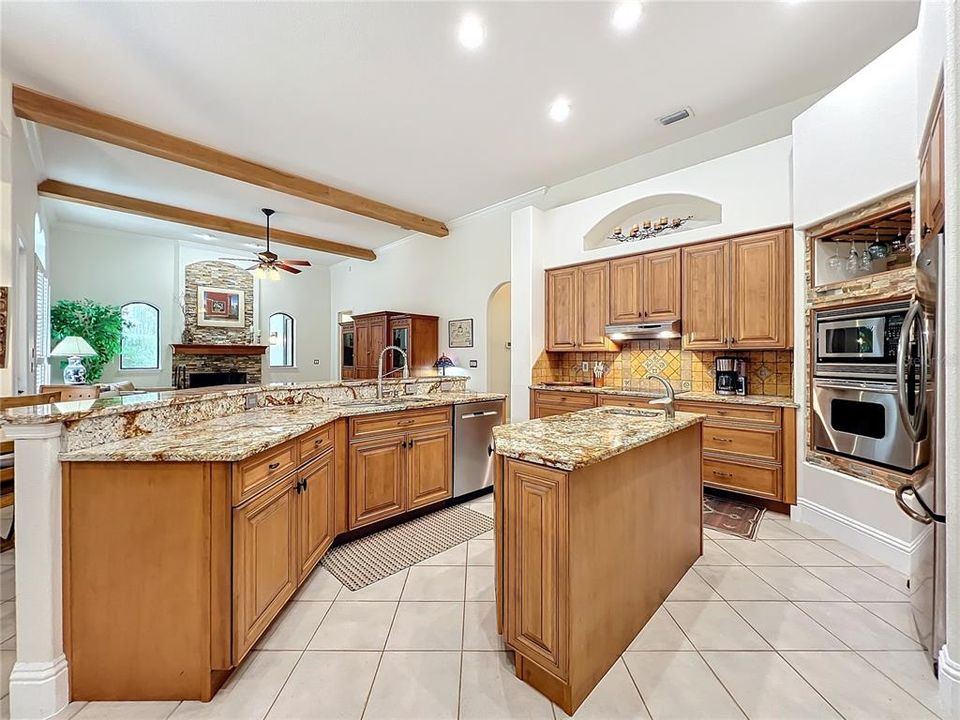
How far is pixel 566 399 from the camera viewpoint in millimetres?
4590

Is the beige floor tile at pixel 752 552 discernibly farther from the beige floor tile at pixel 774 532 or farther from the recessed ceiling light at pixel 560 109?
the recessed ceiling light at pixel 560 109

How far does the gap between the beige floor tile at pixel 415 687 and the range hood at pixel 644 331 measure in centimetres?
335

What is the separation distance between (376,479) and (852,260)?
3.84 m

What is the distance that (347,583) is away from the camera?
7.56 feet

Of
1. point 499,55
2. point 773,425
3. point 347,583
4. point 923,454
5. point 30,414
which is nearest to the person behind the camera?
point 30,414

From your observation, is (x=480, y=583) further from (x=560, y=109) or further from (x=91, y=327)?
(x=91, y=327)

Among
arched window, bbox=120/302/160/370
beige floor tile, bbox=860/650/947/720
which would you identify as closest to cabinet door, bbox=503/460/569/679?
beige floor tile, bbox=860/650/947/720

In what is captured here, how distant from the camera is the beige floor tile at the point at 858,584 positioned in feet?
6.98

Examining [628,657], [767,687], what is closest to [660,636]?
[628,657]

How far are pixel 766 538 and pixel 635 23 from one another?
141 inches

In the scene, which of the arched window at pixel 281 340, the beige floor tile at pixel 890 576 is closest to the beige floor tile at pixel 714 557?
the beige floor tile at pixel 890 576

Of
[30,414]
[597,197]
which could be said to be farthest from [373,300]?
[30,414]

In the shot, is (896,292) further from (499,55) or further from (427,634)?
(427,634)

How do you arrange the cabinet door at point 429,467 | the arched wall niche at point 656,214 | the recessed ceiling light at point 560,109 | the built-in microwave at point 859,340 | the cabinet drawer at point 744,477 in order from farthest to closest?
the arched wall niche at point 656,214 → the recessed ceiling light at point 560,109 → the cabinet drawer at point 744,477 → the cabinet door at point 429,467 → the built-in microwave at point 859,340
